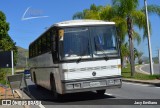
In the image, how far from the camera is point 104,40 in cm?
1623

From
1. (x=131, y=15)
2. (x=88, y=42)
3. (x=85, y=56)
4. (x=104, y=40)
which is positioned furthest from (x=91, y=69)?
(x=131, y=15)

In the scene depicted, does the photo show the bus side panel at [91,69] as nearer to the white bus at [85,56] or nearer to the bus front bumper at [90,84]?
the white bus at [85,56]

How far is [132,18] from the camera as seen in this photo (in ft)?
126

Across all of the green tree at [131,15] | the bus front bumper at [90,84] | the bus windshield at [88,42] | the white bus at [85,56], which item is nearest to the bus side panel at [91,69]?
the white bus at [85,56]

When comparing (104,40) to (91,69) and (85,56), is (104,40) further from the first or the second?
(91,69)

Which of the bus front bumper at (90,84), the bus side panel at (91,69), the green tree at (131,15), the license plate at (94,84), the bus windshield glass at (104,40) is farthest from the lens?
the green tree at (131,15)

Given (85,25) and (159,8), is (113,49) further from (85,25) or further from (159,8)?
(159,8)

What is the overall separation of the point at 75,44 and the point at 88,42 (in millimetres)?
533

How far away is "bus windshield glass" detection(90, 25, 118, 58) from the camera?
16.1 metres

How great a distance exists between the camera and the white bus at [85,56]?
15805mm

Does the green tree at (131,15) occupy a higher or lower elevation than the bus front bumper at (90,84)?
higher

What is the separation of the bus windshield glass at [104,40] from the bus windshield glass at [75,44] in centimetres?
29

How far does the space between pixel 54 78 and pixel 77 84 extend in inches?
75.7

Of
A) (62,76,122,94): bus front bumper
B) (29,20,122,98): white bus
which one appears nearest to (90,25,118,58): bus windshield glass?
(29,20,122,98): white bus
